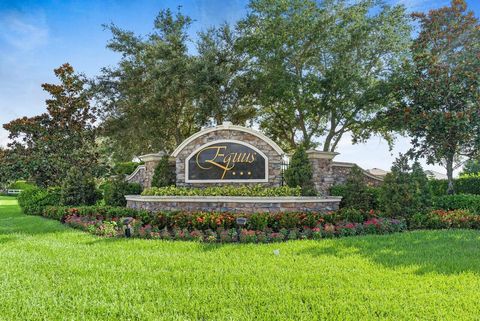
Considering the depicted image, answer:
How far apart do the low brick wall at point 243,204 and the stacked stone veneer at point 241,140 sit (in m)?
2.04

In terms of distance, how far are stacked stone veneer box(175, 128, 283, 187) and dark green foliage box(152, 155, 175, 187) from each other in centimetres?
38

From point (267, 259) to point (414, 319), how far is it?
2.47 metres

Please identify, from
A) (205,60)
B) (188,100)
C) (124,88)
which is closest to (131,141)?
(124,88)

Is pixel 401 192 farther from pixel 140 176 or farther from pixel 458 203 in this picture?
pixel 140 176

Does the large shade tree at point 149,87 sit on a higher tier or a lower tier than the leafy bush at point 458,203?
higher

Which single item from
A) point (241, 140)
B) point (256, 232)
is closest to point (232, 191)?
point (241, 140)

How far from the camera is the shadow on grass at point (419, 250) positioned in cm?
503

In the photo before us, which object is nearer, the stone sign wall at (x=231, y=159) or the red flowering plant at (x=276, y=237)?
the red flowering plant at (x=276, y=237)

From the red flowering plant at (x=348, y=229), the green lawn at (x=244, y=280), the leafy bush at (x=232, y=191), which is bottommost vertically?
the green lawn at (x=244, y=280)

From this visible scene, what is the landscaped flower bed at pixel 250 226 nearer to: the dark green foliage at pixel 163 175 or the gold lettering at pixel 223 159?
the dark green foliage at pixel 163 175

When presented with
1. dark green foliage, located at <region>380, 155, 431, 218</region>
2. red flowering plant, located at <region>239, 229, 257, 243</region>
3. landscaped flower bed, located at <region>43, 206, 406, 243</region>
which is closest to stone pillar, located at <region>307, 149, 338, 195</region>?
dark green foliage, located at <region>380, 155, 431, 218</region>

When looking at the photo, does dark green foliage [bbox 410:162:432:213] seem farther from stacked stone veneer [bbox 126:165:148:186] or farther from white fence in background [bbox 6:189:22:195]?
white fence in background [bbox 6:189:22:195]

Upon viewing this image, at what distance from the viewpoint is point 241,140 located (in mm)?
11859

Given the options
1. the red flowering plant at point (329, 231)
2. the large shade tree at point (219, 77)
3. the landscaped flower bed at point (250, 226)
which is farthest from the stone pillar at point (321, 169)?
the large shade tree at point (219, 77)
